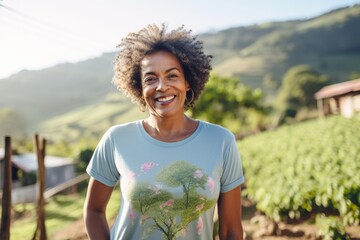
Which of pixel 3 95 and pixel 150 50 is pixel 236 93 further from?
pixel 3 95

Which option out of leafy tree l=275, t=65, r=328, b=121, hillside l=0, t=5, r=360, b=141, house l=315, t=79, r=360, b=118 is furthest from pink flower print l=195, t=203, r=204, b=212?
hillside l=0, t=5, r=360, b=141

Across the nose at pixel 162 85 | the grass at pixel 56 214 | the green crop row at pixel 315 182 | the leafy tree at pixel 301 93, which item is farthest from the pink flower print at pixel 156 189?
the leafy tree at pixel 301 93

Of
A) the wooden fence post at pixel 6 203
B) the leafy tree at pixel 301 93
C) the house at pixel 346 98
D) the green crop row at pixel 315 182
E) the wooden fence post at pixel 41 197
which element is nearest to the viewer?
the wooden fence post at pixel 6 203

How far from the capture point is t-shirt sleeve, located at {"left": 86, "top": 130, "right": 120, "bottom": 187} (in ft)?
6.15

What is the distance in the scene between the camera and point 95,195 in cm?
190

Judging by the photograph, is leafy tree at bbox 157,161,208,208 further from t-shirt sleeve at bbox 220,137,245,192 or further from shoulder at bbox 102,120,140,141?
shoulder at bbox 102,120,140,141

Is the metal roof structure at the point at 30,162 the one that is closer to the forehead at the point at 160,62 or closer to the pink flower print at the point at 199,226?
the forehead at the point at 160,62

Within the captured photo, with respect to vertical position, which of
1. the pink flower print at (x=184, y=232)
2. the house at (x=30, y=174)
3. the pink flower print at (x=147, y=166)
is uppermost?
the pink flower print at (x=147, y=166)

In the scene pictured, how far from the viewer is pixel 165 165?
1752 millimetres

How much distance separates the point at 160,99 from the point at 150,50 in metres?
0.28

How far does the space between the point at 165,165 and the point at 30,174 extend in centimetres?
2623

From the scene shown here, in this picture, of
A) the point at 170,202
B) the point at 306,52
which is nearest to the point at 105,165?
the point at 170,202

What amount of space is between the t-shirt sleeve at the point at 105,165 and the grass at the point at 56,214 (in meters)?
10.7

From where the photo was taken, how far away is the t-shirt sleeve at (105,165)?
1.88 meters
